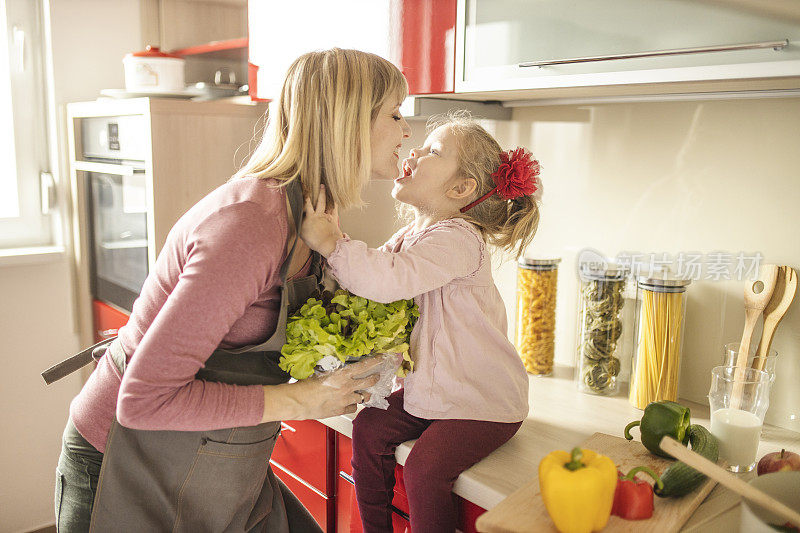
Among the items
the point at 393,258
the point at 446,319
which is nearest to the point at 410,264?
the point at 393,258

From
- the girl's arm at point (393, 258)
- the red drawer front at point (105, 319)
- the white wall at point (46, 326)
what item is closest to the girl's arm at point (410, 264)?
the girl's arm at point (393, 258)

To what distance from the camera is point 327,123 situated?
3.48ft

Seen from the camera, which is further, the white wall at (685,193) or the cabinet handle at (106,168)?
the cabinet handle at (106,168)

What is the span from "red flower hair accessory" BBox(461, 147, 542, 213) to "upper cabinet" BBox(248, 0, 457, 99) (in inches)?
9.2

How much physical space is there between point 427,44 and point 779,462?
1005mm

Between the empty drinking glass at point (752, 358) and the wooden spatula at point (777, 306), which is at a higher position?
the wooden spatula at point (777, 306)

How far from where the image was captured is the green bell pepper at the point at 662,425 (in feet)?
3.82

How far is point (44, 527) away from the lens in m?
2.58

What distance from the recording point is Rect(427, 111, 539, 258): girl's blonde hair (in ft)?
4.51

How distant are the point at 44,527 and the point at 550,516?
91.5 inches

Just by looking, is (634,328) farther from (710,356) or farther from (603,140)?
(603,140)

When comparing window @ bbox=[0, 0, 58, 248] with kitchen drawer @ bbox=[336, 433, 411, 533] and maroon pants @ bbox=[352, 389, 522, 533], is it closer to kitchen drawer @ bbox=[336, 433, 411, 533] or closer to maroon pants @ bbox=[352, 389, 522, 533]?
kitchen drawer @ bbox=[336, 433, 411, 533]

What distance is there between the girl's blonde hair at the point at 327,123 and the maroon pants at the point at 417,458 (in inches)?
17.3

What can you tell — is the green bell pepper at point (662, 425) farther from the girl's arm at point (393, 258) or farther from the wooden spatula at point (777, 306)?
the girl's arm at point (393, 258)
